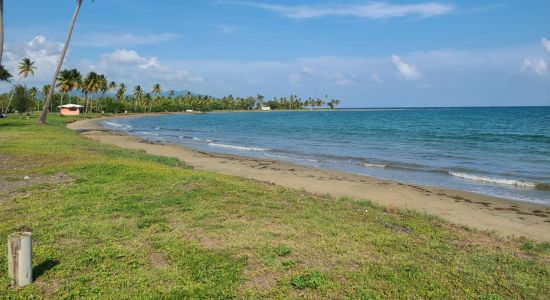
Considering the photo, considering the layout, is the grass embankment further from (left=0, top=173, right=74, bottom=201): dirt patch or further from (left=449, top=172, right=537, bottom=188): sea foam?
(left=449, top=172, right=537, bottom=188): sea foam

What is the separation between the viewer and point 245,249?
786cm

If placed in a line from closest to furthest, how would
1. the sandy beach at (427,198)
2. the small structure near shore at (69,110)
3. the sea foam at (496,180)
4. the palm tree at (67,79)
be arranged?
1. the sandy beach at (427,198)
2. the sea foam at (496,180)
3. the palm tree at (67,79)
4. the small structure near shore at (69,110)

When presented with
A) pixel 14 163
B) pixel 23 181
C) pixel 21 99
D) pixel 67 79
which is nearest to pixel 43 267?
pixel 23 181

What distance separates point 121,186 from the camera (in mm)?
13219

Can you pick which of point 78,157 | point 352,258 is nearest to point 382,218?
point 352,258

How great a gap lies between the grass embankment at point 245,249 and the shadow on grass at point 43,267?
0.03 meters

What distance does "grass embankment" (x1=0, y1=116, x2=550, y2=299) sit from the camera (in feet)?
20.9

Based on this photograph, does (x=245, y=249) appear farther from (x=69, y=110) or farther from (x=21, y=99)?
(x=69, y=110)

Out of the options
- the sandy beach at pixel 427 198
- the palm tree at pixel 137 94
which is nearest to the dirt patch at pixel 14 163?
the sandy beach at pixel 427 198

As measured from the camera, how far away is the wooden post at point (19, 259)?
6191mm

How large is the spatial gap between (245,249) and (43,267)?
330cm

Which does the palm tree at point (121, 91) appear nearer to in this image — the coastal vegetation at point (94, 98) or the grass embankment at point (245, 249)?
A: the coastal vegetation at point (94, 98)

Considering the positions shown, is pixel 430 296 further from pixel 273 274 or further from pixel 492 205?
pixel 492 205

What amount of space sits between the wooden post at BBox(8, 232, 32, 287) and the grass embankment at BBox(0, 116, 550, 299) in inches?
6.6
